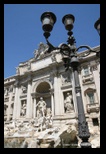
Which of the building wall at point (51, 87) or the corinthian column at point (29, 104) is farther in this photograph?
the corinthian column at point (29, 104)

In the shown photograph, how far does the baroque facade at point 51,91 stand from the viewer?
16.5 m

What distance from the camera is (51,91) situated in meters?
19.7

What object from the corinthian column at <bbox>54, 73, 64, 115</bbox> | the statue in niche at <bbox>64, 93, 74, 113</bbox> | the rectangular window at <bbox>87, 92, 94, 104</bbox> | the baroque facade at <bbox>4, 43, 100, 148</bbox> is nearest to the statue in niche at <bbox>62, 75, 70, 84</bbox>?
the baroque facade at <bbox>4, 43, 100, 148</bbox>

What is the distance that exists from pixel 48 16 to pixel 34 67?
710 inches

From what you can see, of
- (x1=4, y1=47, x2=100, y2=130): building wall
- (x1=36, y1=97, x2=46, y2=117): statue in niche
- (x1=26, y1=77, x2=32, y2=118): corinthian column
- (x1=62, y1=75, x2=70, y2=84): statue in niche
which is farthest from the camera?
(x1=26, y1=77, x2=32, y2=118): corinthian column

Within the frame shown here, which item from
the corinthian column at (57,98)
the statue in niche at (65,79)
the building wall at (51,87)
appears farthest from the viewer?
the statue in niche at (65,79)

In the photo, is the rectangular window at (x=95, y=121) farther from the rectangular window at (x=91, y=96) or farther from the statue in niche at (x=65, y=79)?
the statue in niche at (x=65, y=79)

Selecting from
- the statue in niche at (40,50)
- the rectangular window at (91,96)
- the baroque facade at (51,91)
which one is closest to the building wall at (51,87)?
the baroque facade at (51,91)

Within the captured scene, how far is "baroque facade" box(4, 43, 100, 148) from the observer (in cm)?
1648

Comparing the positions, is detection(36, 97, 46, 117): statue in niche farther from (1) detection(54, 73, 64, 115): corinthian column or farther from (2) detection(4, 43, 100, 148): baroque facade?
(1) detection(54, 73, 64, 115): corinthian column

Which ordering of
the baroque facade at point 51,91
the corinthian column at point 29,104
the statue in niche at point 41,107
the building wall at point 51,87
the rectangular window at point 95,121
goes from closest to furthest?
the rectangular window at point 95,121 < the baroque facade at point 51,91 < the building wall at point 51,87 < the statue in niche at point 41,107 < the corinthian column at point 29,104
